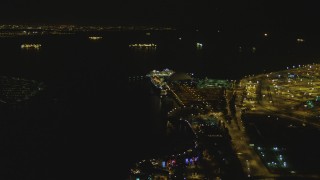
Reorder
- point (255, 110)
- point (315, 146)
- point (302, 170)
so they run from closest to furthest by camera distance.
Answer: point (302, 170)
point (315, 146)
point (255, 110)

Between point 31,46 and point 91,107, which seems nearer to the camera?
point 91,107

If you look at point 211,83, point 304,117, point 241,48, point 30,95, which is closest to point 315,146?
point 304,117

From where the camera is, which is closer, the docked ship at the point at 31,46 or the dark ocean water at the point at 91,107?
the dark ocean water at the point at 91,107

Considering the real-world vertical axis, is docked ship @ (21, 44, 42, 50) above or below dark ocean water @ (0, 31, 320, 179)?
below

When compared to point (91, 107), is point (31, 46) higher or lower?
lower

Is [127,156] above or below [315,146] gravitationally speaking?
below

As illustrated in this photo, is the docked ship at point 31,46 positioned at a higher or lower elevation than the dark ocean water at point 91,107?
lower

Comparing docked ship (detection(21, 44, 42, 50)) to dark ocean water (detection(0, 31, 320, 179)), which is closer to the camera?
dark ocean water (detection(0, 31, 320, 179))

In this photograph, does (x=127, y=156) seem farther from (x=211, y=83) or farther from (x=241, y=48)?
(x=241, y=48)
